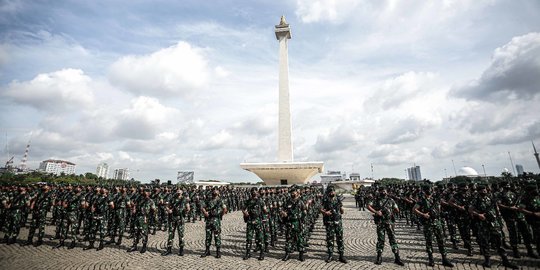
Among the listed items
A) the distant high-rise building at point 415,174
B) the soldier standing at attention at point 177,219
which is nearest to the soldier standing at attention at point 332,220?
the soldier standing at attention at point 177,219

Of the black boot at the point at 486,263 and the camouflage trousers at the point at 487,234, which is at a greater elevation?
the camouflage trousers at the point at 487,234

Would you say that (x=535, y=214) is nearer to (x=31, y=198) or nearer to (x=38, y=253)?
(x=38, y=253)

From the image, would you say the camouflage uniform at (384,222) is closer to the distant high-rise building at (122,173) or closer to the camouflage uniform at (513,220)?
the camouflage uniform at (513,220)

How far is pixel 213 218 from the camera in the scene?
325 inches

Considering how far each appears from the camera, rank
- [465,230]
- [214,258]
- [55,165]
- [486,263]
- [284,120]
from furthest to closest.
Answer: [55,165]
[284,120]
[465,230]
[214,258]
[486,263]

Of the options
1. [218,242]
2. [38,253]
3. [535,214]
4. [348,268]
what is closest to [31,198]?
[38,253]

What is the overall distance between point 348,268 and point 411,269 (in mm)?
1643

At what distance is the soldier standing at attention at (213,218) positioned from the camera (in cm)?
819

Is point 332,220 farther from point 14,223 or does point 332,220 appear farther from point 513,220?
point 14,223

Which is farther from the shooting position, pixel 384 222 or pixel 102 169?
pixel 102 169

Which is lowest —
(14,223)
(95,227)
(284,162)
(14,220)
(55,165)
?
(95,227)

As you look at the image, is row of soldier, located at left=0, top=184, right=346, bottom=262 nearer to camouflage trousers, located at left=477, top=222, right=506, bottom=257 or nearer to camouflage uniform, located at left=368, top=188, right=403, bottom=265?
camouflage uniform, located at left=368, top=188, right=403, bottom=265

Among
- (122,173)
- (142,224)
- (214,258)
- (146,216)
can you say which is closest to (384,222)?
(214,258)

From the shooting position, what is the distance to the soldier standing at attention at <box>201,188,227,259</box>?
8.19m
